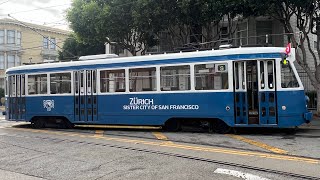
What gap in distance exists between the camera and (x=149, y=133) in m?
14.1

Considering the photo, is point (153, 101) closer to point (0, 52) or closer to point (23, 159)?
point (23, 159)

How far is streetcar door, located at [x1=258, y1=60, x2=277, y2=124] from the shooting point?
40.7 feet

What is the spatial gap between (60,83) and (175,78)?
5.37m

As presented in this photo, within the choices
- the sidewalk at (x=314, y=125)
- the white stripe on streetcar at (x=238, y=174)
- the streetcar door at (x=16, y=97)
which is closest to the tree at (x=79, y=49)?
the streetcar door at (x=16, y=97)

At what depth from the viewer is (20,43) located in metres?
52.8

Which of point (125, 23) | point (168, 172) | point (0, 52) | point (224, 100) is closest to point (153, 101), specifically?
point (224, 100)

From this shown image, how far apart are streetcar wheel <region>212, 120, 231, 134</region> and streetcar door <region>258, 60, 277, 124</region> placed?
140 cm

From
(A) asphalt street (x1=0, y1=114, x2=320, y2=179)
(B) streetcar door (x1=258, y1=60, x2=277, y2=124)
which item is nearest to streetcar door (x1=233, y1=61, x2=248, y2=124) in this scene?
(B) streetcar door (x1=258, y1=60, x2=277, y2=124)

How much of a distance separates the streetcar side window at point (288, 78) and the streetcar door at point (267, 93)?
300 mm

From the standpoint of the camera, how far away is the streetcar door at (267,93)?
12406mm

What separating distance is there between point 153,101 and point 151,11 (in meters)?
7.15

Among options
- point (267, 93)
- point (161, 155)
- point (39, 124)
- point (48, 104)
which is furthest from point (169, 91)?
point (39, 124)

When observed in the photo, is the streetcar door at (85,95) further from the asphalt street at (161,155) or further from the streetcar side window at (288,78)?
the streetcar side window at (288,78)

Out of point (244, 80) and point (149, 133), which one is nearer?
point (244, 80)
